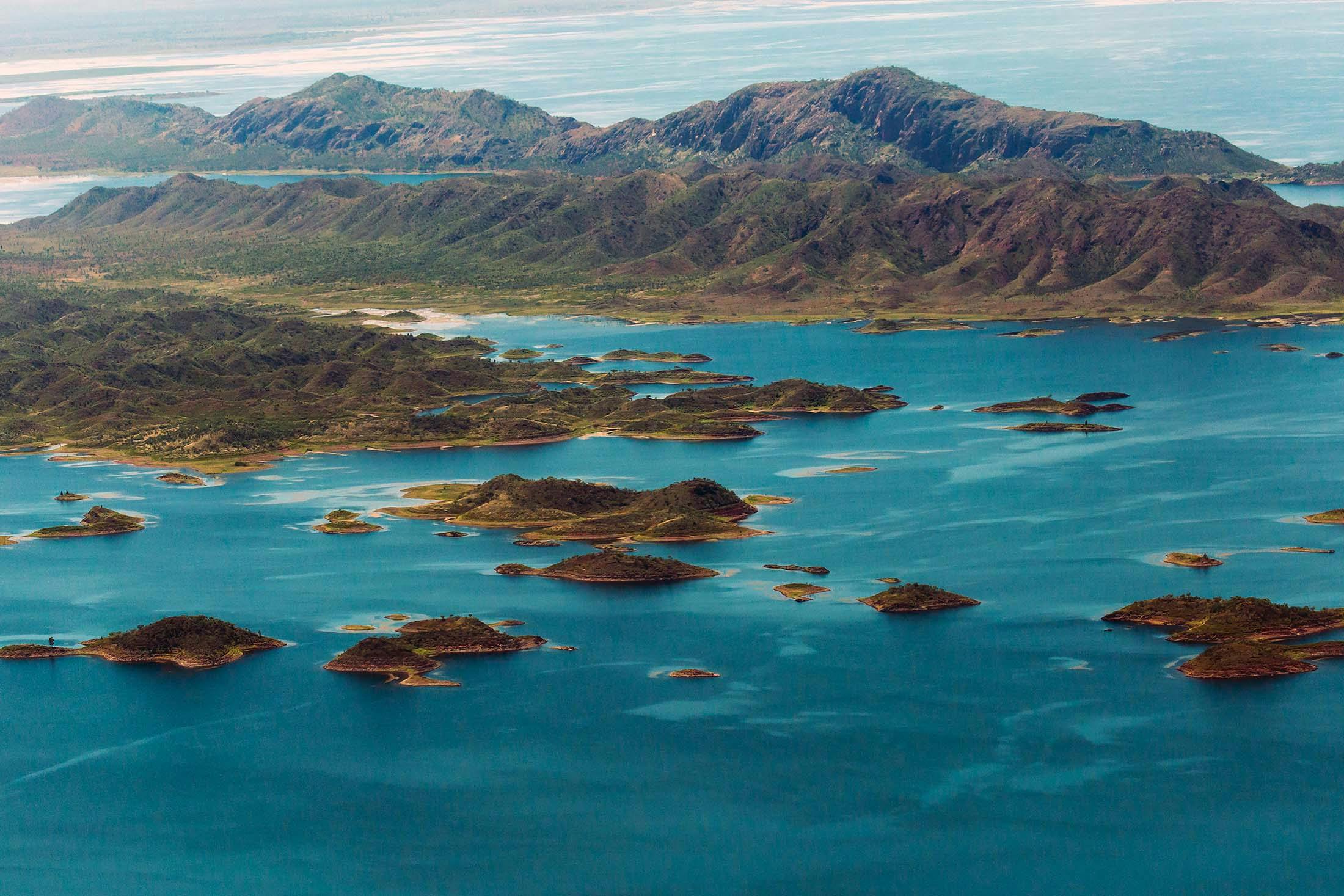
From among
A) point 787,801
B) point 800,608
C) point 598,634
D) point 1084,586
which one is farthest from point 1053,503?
point 787,801

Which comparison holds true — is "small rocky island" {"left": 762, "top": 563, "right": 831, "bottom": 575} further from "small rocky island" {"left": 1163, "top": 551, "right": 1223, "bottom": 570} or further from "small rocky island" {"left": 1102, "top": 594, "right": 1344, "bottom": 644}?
"small rocky island" {"left": 1163, "top": 551, "right": 1223, "bottom": 570}

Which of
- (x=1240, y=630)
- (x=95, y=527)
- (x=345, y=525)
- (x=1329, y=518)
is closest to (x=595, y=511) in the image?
(x=345, y=525)

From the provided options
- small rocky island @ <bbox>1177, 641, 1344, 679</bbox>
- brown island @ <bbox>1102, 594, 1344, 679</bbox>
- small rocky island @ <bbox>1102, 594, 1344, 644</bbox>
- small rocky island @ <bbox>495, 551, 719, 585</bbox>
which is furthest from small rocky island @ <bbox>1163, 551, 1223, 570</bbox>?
small rocky island @ <bbox>495, 551, 719, 585</bbox>

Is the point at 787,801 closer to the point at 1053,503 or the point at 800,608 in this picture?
the point at 800,608

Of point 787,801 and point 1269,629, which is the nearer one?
point 787,801

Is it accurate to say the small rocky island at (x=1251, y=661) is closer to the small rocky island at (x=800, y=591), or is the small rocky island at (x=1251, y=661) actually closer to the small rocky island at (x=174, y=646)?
the small rocky island at (x=800, y=591)

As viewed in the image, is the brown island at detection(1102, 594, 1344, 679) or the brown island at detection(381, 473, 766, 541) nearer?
the brown island at detection(1102, 594, 1344, 679)

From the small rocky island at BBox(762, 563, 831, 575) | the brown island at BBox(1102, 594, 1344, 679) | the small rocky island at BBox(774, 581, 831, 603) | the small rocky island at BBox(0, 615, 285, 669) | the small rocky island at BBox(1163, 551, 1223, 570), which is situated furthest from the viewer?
the small rocky island at BBox(762, 563, 831, 575)
